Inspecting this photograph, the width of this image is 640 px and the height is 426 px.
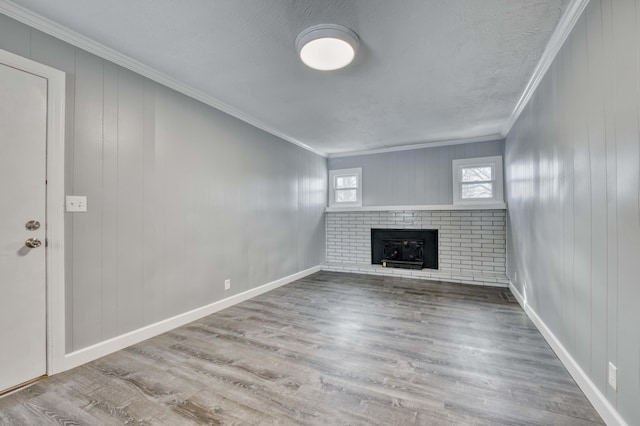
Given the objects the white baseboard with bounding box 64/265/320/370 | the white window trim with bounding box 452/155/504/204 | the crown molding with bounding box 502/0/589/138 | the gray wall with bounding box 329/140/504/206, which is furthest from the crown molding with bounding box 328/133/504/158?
the white baseboard with bounding box 64/265/320/370

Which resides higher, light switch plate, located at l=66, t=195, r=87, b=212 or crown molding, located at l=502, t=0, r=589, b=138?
crown molding, located at l=502, t=0, r=589, b=138

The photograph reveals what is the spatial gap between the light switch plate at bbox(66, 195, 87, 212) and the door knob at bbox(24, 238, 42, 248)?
275 millimetres

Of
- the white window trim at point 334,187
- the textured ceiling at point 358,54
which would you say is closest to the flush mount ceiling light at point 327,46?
the textured ceiling at point 358,54

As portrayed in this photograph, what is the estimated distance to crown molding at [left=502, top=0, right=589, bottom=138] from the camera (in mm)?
1778

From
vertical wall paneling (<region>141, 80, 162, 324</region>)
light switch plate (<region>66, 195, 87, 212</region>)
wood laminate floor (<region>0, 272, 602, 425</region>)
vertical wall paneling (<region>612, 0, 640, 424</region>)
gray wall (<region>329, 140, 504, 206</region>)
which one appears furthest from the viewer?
gray wall (<region>329, 140, 504, 206</region>)

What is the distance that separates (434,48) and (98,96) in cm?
276

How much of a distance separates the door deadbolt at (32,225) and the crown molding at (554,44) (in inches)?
151

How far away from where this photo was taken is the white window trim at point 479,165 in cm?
473

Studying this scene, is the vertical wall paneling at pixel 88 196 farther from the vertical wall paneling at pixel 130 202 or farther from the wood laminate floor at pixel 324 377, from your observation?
the wood laminate floor at pixel 324 377

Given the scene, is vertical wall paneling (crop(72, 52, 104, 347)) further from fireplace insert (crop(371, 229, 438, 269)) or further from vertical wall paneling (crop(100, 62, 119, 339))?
fireplace insert (crop(371, 229, 438, 269))

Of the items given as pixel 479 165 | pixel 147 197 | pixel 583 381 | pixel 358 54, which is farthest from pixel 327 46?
pixel 479 165

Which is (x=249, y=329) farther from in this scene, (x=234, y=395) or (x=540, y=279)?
(x=540, y=279)

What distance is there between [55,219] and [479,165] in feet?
18.3

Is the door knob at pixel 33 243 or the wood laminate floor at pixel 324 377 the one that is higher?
the door knob at pixel 33 243
